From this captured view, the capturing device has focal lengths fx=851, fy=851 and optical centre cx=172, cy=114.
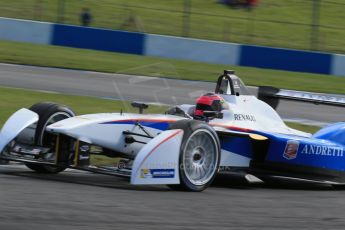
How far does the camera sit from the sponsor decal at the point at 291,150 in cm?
950

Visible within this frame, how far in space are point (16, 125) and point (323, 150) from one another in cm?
348

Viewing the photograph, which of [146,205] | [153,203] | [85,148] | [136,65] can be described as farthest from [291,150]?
[136,65]

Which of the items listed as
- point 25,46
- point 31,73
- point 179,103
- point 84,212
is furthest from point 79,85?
point 84,212

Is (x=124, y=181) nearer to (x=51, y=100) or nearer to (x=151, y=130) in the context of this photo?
(x=151, y=130)

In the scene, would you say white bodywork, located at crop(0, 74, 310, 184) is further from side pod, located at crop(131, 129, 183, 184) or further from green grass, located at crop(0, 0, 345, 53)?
green grass, located at crop(0, 0, 345, 53)

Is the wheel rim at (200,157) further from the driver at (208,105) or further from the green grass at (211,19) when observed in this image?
the green grass at (211,19)

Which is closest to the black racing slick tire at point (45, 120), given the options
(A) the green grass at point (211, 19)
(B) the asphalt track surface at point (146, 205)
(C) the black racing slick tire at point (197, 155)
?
(B) the asphalt track surface at point (146, 205)

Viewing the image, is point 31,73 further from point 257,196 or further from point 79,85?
point 257,196

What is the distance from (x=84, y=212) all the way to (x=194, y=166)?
83.9 inches

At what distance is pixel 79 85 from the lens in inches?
712

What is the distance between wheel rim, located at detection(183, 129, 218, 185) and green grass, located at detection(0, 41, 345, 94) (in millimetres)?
11590

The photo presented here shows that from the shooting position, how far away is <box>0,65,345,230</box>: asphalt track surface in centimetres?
651

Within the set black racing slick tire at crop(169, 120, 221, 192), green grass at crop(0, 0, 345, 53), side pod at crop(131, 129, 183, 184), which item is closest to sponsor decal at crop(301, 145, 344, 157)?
black racing slick tire at crop(169, 120, 221, 192)

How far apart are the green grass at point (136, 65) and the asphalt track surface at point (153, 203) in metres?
10.9
